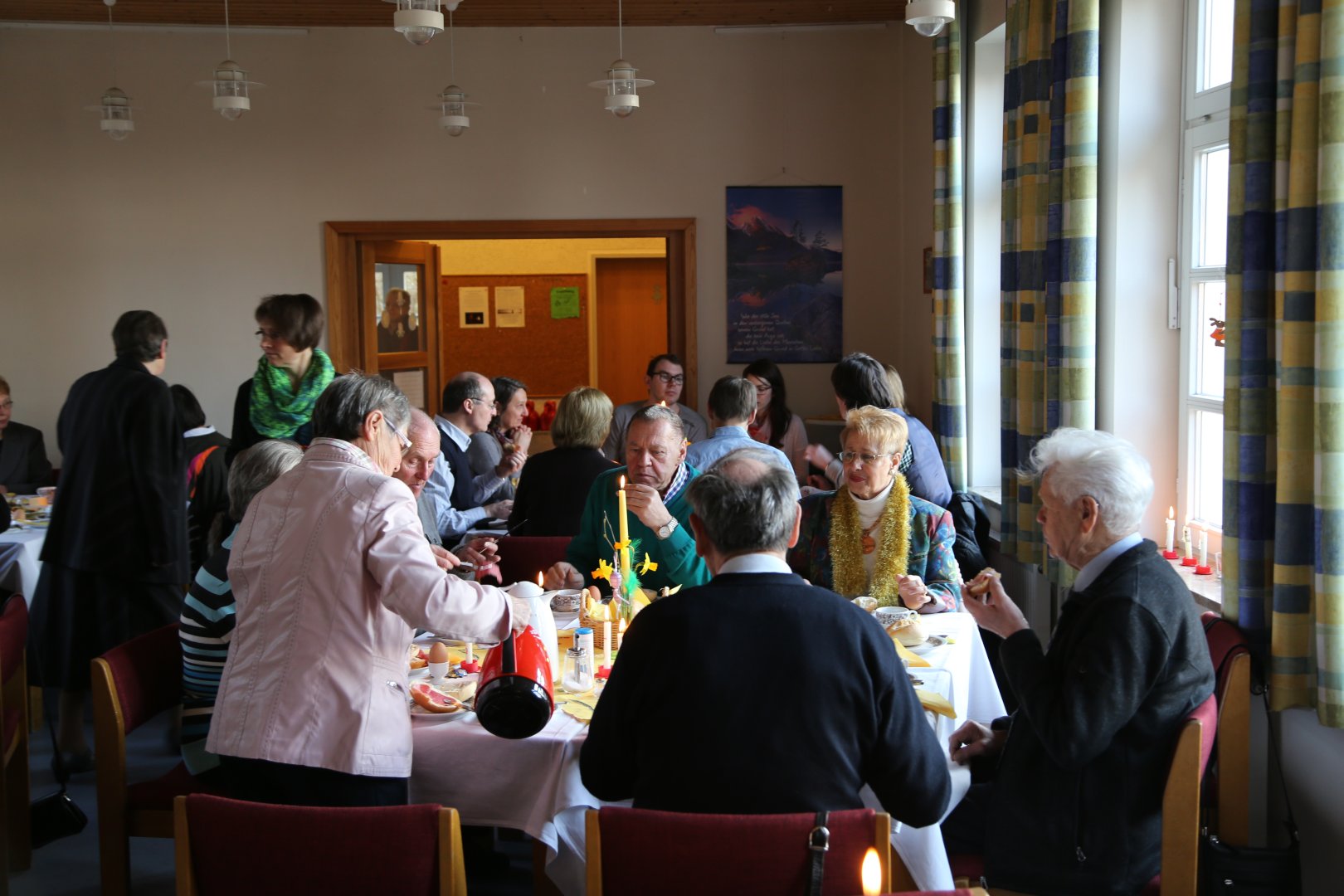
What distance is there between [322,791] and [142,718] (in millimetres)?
906

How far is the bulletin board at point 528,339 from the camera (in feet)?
34.6

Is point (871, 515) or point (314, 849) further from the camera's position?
point (871, 515)

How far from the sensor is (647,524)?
341 cm

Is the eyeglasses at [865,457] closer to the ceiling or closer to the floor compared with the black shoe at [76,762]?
closer to the ceiling

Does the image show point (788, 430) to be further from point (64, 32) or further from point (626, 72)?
point (64, 32)

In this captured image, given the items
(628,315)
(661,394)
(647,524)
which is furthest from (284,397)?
(628,315)

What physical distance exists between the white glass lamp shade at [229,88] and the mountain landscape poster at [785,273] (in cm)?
306

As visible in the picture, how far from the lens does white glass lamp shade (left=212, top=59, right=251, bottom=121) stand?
5.73 meters

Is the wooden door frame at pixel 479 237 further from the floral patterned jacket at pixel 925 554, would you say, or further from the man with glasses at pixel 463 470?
the floral patterned jacket at pixel 925 554

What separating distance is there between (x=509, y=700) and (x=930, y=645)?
1216mm

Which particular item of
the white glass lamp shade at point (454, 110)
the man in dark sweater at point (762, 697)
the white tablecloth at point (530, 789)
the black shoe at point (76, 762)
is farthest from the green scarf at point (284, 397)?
the man in dark sweater at point (762, 697)

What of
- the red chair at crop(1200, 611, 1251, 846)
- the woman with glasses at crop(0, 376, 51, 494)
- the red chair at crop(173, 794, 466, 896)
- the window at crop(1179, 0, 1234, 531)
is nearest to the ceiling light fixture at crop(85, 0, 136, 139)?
the woman with glasses at crop(0, 376, 51, 494)

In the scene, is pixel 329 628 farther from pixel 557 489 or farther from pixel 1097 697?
pixel 557 489

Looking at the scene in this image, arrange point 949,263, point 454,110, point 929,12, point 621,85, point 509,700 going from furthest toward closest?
point 454,110
point 949,263
point 621,85
point 929,12
point 509,700
